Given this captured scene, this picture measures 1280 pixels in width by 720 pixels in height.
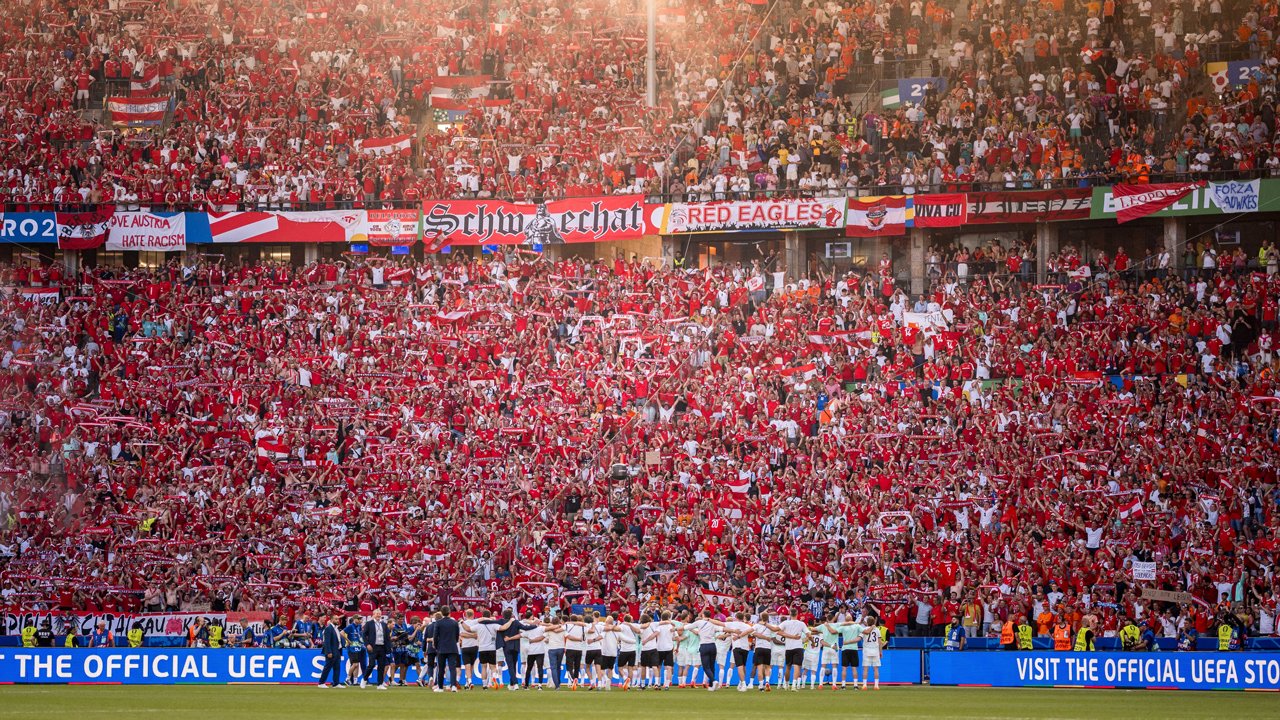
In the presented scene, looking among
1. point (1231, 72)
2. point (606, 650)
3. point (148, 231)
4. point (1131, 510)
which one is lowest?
point (606, 650)

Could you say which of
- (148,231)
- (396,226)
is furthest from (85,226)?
(396,226)

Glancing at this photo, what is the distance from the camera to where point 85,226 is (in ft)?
160

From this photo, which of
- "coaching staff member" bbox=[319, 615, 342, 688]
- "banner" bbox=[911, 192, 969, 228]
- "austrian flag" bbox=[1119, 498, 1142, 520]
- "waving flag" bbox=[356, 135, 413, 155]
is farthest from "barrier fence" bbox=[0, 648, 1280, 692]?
"waving flag" bbox=[356, 135, 413, 155]

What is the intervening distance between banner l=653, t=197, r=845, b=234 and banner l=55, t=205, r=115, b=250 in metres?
16.4

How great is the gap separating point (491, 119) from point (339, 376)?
34.7ft

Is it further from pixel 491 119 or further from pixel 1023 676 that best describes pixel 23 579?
pixel 1023 676

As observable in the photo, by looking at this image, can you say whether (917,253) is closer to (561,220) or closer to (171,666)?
(561,220)

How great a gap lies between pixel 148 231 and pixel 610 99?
14.2m

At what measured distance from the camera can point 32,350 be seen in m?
45.4

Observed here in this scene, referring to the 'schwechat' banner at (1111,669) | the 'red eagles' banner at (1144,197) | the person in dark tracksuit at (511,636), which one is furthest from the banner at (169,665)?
the 'red eagles' banner at (1144,197)

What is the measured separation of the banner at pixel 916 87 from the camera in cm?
4806

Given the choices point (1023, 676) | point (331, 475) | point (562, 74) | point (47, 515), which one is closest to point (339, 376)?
point (331, 475)

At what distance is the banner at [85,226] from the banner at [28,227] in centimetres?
24

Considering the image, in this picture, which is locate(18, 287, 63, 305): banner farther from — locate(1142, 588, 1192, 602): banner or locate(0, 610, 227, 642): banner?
locate(1142, 588, 1192, 602): banner
